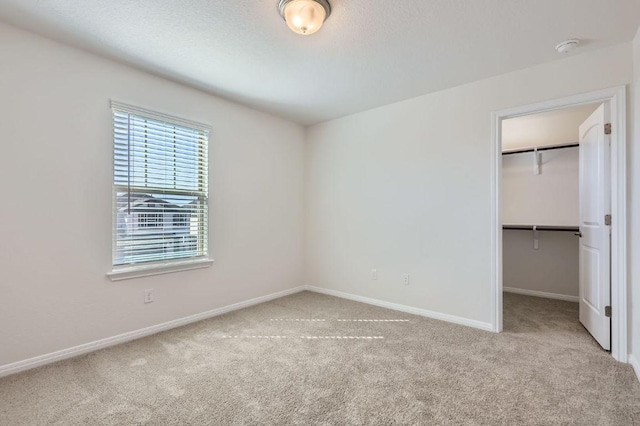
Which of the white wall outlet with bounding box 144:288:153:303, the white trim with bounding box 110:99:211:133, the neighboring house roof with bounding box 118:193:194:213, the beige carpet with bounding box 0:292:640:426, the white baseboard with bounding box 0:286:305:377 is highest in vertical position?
the white trim with bounding box 110:99:211:133

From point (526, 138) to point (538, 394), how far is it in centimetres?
372

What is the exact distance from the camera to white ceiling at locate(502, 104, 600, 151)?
13.5 ft

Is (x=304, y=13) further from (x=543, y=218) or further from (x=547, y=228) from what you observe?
(x=543, y=218)

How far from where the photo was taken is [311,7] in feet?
6.31

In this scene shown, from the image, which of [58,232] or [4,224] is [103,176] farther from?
[4,224]

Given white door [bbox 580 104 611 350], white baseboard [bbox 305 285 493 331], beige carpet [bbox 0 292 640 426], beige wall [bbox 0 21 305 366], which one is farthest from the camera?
white baseboard [bbox 305 285 493 331]

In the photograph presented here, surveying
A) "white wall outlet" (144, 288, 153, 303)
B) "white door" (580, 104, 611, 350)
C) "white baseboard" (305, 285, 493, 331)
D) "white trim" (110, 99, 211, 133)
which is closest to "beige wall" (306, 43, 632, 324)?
"white baseboard" (305, 285, 493, 331)

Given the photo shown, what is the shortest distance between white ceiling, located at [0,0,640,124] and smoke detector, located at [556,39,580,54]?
51mm

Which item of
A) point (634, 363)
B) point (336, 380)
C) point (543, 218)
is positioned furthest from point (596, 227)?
point (336, 380)

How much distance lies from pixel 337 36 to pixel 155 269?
8.68ft

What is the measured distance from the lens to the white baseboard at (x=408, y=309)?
3.09 meters

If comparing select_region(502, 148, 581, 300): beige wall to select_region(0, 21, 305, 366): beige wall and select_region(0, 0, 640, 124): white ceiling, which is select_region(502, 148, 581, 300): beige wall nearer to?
select_region(0, 0, 640, 124): white ceiling

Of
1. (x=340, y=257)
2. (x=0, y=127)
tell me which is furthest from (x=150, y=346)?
(x=340, y=257)

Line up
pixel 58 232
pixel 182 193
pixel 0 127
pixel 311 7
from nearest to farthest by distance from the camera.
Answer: pixel 311 7 < pixel 0 127 < pixel 58 232 < pixel 182 193
